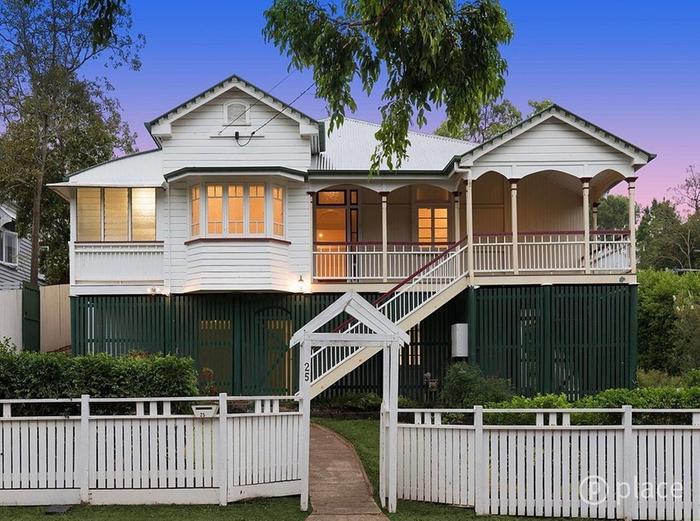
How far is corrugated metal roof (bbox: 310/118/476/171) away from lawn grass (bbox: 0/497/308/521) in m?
11.8

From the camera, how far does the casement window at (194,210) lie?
2103cm

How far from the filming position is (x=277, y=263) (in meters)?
20.9

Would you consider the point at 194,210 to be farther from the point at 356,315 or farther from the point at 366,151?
the point at 356,315

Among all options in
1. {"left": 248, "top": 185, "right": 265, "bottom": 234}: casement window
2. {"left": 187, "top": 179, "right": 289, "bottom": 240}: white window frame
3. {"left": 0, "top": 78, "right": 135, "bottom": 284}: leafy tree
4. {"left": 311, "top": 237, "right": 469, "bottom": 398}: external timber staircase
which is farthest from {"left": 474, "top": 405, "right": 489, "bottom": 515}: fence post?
{"left": 0, "top": 78, "right": 135, "bottom": 284}: leafy tree

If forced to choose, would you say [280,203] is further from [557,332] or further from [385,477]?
[385,477]

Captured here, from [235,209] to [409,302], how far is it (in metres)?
5.13

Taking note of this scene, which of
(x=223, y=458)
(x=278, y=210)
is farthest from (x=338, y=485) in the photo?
(x=278, y=210)

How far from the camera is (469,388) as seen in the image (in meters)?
18.2

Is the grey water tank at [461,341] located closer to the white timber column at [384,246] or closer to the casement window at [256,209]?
the white timber column at [384,246]

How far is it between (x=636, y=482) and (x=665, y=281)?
55.3ft

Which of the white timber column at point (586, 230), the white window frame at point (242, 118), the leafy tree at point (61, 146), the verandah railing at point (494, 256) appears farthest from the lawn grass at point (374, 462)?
the leafy tree at point (61, 146)

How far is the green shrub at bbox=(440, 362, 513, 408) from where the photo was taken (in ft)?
58.3

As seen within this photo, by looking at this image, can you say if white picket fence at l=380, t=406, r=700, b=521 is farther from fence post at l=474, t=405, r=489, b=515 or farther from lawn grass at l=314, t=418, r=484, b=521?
lawn grass at l=314, t=418, r=484, b=521

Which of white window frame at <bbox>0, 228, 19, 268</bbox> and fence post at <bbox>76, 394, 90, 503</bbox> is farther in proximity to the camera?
white window frame at <bbox>0, 228, 19, 268</bbox>
